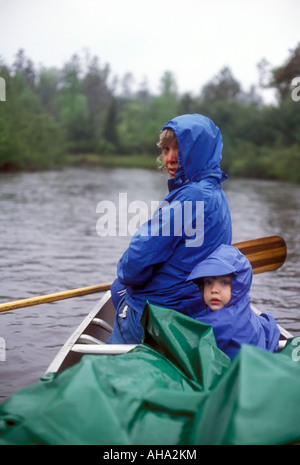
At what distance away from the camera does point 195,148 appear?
10.4 feet

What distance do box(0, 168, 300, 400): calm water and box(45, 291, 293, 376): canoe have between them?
0.65 metres

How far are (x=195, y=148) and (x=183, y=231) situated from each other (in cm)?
50

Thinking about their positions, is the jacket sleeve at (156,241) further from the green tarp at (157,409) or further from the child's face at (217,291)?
the green tarp at (157,409)

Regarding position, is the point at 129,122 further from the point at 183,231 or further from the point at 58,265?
the point at 183,231

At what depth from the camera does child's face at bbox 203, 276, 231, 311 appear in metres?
3.02

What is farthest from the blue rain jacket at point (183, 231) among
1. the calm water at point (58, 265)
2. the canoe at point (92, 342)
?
the calm water at point (58, 265)

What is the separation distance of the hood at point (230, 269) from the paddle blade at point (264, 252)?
2.24 meters

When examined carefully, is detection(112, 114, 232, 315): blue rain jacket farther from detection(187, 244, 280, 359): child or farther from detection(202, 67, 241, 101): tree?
detection(202, 67, 241, 101): tree

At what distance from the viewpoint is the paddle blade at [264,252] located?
5.38 meters

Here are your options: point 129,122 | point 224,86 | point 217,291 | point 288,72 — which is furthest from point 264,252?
point 129,122

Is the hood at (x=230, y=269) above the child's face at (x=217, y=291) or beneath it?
above

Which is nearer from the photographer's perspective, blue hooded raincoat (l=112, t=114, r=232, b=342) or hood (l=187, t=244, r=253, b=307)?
hood (l=187, t=244, r=253, b=307)

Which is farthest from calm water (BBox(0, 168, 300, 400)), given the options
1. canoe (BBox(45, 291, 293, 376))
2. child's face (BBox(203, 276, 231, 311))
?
child's face (BBox(203, 276, 231, 311))
